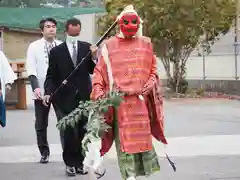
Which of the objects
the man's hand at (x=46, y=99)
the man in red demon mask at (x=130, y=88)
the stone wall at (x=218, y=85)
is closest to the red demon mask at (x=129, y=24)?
the man in red demon mask at (x=130, y=88)

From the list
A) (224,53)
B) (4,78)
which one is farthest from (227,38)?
(4,78)

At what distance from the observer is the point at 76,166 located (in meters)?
6.90

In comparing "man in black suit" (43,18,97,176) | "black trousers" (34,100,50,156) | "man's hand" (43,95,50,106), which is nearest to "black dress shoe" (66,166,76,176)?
"man in black suit" (43,18,97,176)

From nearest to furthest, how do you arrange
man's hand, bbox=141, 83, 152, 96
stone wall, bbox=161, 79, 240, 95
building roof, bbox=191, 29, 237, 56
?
man's hand, bbox=141, 83, 152, 96
stone wall, bbox=161, 79, 240, 95
building roof, bbox=191, 29, 237, 56

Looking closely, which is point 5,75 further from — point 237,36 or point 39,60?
point 237,36

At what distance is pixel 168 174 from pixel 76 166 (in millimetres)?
1107

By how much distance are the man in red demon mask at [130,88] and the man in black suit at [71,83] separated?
3.87 feet

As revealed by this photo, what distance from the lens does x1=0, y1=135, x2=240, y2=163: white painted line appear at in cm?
807

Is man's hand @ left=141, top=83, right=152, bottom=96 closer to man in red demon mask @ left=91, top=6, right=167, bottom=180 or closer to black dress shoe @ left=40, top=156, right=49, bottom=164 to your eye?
man in red demon mask @ left=91, top=6, right=167, bottom=180

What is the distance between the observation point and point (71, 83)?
6.75 m

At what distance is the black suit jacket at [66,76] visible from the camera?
6766mm

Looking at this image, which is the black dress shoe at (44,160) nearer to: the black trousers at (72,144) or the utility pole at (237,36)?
the black trousers at (72,144)

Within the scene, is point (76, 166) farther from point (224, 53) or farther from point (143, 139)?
point (224, 53)

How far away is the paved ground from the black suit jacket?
0.91m
